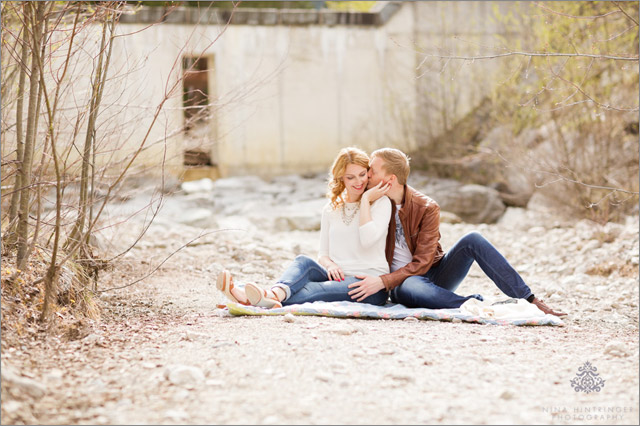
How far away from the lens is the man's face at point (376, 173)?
4500 millimetres

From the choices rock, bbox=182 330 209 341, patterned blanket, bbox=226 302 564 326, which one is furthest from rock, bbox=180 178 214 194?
rock, bbox=182 330 209 341

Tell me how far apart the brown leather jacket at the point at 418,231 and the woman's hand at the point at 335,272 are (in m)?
0.30

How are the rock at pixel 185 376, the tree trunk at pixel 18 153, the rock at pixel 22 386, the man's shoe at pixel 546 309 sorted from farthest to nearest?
the man's shoe at pixel 546 309, the tree trunk at pixel 18 153, the rock at pixel 185 376, the rock at pixel 22 386

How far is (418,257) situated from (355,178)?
609 millimetres

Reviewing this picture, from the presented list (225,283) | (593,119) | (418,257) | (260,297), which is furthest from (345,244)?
(593,119)

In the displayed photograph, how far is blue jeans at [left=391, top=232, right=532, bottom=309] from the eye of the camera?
4359 millimetres

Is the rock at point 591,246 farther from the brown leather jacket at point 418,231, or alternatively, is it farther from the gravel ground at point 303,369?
the brown leather jacket at point 418,231

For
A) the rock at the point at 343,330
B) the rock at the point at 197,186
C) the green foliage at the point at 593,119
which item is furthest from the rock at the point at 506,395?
the rock at the point at 197,186

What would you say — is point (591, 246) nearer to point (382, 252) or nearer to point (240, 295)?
point (382, 252)

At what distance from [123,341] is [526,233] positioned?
7097mm

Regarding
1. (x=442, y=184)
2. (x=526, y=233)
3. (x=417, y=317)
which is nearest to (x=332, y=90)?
(x=442, y=184)

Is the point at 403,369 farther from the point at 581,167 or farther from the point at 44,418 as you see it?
the point at 581,167

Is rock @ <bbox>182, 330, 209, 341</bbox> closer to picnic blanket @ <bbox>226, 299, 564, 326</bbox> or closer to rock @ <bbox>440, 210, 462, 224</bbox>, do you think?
picnic blanket @ <bbox>226, 299, 564, 326</bbox>

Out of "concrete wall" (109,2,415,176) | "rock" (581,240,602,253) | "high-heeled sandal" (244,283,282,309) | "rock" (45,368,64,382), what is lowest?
"rock" (581,240,602,253)
